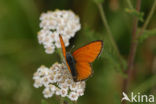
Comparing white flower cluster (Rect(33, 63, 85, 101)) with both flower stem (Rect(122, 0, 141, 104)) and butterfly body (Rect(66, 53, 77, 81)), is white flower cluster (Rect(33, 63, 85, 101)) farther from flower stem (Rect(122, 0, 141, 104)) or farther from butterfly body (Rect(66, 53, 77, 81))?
flower stem (Rect(122, 0, 141, 104))

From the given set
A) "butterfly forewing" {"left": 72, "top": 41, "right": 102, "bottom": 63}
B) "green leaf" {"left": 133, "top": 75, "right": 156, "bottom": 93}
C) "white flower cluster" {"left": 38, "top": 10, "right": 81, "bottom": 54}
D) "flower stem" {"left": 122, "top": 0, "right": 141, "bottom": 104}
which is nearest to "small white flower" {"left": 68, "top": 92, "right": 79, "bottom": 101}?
"butterfly forewing" {"left": 72, "top": 41, "right": 102, "bottom": 63}

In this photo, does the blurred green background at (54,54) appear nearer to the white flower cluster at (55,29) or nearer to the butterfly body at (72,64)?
the white flower cluster at (55,29)

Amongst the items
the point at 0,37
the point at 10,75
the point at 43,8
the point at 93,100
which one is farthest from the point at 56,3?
the point at 93,100

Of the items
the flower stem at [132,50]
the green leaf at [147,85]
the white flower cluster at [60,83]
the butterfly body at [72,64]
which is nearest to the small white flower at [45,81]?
the white flower cluster at [60,83]

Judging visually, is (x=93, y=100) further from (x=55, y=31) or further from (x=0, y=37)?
(x=0, y=37)

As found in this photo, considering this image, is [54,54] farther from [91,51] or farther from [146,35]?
[91,51]
